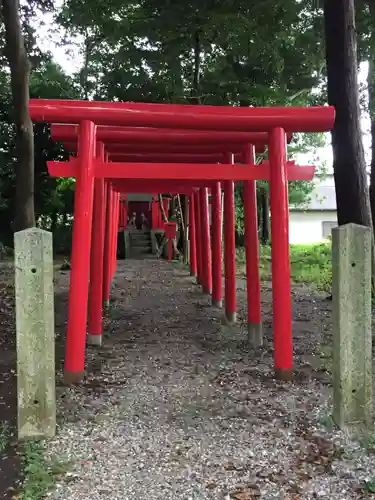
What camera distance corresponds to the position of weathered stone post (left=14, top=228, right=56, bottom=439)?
11.1 ft

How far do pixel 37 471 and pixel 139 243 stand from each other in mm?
17790

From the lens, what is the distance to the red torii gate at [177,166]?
14.7 feet

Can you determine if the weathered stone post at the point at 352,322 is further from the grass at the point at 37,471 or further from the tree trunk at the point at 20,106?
the tree trunk at the point at 20,106

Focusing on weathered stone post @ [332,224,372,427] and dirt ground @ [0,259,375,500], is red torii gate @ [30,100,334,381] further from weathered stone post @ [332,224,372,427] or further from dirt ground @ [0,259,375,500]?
weathered stone post @ [332,224,372,427]

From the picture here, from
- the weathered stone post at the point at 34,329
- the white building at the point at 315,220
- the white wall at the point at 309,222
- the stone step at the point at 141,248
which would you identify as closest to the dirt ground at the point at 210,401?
the weathered stone post at the point at 34,329

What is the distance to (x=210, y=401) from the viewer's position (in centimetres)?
429

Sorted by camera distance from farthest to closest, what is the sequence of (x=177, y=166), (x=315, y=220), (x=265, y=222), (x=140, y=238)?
(x=315, y=220), (x=265, y=222), (x=140, y=238), (x=177, y=166)

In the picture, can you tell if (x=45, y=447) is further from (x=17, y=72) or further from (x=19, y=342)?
(x=17, y=72)

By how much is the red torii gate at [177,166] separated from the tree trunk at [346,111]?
323cm

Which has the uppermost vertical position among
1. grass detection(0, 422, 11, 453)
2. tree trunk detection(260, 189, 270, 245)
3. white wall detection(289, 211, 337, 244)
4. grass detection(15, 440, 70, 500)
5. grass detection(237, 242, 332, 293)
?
white wall detection(289, 211, 337, 244)

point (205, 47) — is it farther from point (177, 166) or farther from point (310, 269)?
point (310, 269)

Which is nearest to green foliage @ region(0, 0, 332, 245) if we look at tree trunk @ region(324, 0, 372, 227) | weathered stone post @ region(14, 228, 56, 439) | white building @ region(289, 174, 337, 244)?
tree trunk @ region(324, 0, 372, 227)

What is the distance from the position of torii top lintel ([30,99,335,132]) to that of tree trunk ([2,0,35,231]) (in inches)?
216

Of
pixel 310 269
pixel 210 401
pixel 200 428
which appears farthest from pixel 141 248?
pixel 200 428
